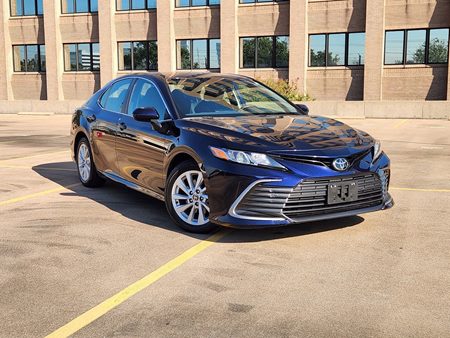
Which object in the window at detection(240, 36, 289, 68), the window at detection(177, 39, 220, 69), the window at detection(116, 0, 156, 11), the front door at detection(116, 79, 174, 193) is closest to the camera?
the front door at detection(116, 79, 174, 193)

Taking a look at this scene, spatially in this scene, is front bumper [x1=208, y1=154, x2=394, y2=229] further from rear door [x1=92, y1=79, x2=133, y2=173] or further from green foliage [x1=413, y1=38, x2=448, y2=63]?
green foliage [x1=413, y1=38, x2=448, y2=63]

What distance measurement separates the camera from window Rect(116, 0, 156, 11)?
34969mm

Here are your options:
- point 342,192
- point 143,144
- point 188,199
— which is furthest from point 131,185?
point 342,192

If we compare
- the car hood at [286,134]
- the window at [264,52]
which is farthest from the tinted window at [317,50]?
the car hood at [286,134]

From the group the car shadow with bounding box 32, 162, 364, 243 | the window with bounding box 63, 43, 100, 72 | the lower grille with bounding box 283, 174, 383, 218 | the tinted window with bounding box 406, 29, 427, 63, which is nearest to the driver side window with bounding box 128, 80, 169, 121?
the car shadow with bounding box 32, 162, 364, 243

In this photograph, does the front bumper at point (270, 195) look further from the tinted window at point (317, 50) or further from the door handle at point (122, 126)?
the tinted window at point (317, 50)

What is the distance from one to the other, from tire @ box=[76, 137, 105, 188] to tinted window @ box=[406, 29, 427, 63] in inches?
1010

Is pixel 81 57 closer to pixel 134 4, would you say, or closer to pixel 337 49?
pixel 134 4

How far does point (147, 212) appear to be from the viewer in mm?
6242

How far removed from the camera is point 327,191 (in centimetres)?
474

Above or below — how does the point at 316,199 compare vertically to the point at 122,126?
below

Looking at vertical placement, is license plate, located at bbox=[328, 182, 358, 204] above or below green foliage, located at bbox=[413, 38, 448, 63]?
below

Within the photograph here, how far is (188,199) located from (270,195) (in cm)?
98

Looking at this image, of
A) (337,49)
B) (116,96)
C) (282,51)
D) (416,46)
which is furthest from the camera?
(282,51)
